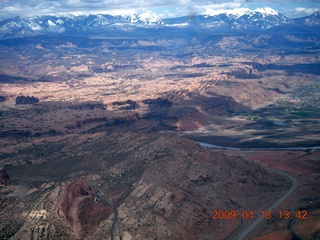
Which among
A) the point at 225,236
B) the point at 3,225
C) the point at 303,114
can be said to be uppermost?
the point at 3,225

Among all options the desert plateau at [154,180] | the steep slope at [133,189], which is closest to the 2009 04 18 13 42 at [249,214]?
the desert plateau at [154,180]

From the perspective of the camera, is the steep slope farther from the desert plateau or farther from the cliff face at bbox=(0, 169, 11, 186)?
the cliff face at bbox=(0, 169, 11, 186)

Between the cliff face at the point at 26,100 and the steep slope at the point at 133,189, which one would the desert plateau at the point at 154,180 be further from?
the cliff face at the point at 26,100

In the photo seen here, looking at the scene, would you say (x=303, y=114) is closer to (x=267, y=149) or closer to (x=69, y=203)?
(x=267, y=149)

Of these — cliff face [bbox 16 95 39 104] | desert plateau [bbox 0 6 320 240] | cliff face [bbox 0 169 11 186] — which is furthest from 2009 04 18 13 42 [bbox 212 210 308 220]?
cliff face [bbox 16 95 39 104]

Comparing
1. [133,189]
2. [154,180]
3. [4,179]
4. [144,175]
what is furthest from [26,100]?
[133,189]

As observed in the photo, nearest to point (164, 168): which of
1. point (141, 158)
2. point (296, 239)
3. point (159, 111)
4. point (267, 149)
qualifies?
point (141, 158)

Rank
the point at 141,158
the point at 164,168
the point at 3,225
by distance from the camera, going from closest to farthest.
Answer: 1. the point at 3,225
2. the point at 164,168
3. the point at 141,158

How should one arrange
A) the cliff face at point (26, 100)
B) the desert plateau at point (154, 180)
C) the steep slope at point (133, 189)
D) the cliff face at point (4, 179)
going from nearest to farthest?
the steep slope at point (133, 189) < the desert plateau at point (154, 180) < the cliff face at point (4, 179) < the cliff face at point (26, 100)

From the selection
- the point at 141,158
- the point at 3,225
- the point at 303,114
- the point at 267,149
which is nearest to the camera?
the point at 3,225

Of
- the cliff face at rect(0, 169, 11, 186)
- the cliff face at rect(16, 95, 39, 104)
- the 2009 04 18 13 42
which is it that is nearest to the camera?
the 2009 04 18 13 42

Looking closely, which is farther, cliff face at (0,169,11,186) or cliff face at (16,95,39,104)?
cliff face at (16,95,39,104)
